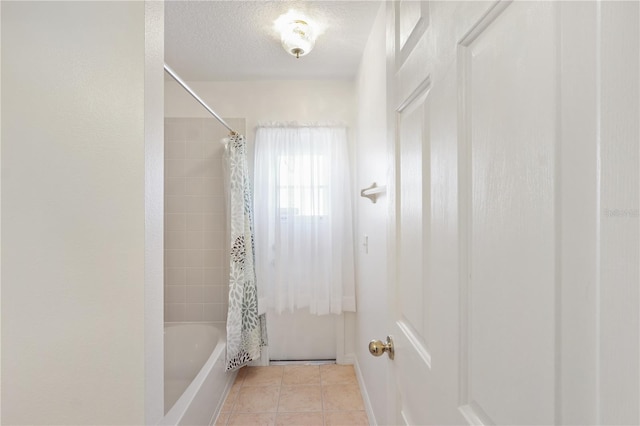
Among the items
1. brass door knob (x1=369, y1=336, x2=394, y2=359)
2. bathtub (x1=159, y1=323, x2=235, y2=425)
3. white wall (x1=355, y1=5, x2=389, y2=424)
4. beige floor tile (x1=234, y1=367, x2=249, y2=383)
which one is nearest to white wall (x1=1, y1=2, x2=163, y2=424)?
bathtub (x1=159, y1=323, x2=235, y2=425)

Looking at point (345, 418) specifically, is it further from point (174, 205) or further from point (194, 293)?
point (174, 205)

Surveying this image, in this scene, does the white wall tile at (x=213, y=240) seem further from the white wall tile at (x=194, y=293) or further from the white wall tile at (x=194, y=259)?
the white wall tile at (x=194, y=293)

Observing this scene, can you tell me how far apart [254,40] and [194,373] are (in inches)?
82.6

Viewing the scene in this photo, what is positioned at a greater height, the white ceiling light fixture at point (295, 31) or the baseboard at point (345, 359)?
the white ceiling light fixture at point (295, 31)

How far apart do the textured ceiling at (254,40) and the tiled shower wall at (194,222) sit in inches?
19.0

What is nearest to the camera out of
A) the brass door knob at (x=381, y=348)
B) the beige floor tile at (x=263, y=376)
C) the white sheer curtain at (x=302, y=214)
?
the brass door knob at (x=381, y=348)

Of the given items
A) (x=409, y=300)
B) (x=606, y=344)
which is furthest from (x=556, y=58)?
(x=409, y=300)

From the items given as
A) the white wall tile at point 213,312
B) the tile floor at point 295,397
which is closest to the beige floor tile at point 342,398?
the tile floor at point 295,397

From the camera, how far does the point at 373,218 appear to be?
186 cm

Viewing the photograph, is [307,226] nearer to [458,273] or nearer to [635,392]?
[458,273]

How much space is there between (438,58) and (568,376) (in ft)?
1.76

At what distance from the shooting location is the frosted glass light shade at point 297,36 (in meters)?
1.77

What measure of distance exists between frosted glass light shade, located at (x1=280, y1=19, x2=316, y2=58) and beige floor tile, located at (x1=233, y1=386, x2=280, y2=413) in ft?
7.53

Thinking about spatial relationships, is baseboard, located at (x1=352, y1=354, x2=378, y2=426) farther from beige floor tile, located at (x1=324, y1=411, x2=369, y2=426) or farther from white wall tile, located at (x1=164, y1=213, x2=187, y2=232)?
white wall tile, located at (x1=164, y1=213, x2=187, y2=232)
